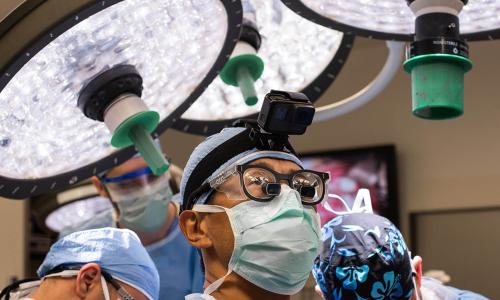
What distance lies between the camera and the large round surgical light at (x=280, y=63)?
1.66 m

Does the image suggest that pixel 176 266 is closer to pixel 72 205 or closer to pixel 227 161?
pixel 72 205

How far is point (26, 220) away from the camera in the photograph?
205 inches

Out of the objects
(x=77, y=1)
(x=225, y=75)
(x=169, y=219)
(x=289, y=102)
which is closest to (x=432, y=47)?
(x=289, y=102)

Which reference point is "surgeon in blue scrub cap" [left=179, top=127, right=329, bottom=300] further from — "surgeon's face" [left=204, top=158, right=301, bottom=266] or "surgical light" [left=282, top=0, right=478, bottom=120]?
"surgical light" [left=282, top=0, right=478, bottom=120]

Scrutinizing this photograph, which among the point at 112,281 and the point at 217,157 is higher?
the point at 217,157

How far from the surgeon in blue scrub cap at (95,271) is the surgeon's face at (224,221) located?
0.68 meters

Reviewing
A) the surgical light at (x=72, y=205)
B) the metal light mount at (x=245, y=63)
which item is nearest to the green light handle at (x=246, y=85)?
the metal light mount at (x=245, y=63)

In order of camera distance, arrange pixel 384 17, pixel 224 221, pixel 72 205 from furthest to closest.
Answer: pixel 72 205 < pixel 224 221 < pixel 384 17

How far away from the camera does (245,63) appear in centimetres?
154

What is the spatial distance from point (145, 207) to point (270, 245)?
1.56 m

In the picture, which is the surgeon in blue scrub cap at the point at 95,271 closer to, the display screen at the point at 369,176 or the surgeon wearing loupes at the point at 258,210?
the surgeon wearing loupes at the point at 258,210

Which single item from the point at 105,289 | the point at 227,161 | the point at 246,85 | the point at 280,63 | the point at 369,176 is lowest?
the point at 105,289

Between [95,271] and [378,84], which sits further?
[95,271]

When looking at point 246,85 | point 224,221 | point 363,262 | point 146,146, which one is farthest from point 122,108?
point 363,262
